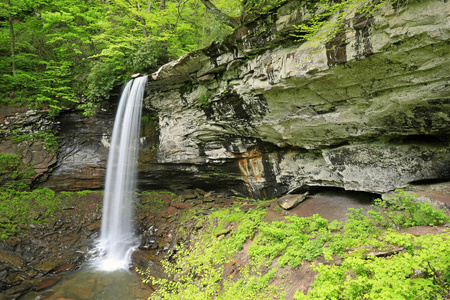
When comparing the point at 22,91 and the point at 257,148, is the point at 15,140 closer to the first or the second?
the point at 22,91

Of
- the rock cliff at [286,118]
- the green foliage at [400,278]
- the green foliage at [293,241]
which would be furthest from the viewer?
the green foliage at [293,241]

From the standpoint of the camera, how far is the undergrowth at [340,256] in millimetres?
2893

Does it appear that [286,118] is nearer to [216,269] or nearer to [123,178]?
[216,269]

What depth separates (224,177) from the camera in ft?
39.5

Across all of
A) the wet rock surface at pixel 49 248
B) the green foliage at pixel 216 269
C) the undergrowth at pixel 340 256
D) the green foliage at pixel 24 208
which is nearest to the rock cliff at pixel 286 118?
the green foliage at pixel 24 208

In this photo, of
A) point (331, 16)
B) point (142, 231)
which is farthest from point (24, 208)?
point (331, 16)

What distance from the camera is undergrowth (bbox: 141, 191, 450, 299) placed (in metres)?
2.89

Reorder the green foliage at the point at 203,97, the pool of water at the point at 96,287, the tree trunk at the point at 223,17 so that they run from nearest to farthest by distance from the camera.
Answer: the pool of water at the point at 96,287, the tree trunk at the point at 223,17, the green foliage at the point at 203,97

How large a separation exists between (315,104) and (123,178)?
35.4 ft

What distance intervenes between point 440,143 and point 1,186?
17.7 meters

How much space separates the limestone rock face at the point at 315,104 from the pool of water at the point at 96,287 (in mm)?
5783

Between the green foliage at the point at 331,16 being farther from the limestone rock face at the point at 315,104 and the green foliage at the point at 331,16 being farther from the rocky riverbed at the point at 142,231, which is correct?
the rocky riverbed at the point at 142,231

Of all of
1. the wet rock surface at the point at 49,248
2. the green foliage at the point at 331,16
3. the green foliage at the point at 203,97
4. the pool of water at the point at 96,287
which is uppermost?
the green foliage at the point at 331,16

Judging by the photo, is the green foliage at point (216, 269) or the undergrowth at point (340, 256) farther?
the green foliage at point (216, 269)
